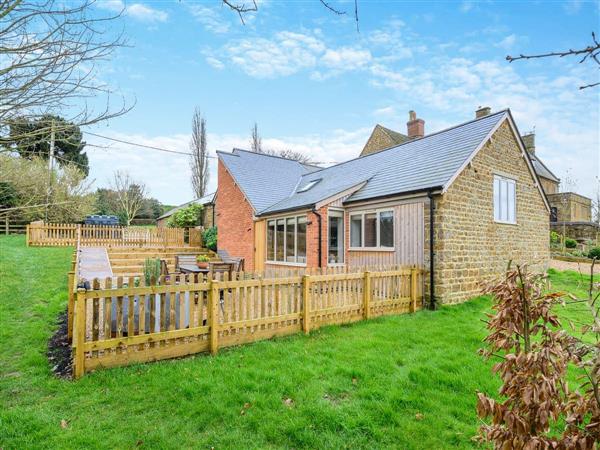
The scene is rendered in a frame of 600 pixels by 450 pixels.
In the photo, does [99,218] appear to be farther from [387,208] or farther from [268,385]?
[268,385]

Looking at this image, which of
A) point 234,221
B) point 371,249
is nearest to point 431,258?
point 371,249

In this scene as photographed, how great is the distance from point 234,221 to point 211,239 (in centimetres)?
416

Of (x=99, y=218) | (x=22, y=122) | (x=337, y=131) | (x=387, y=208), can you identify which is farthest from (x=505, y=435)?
(x=99, y=218)

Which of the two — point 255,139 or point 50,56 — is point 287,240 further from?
point 255,139

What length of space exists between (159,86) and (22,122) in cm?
385

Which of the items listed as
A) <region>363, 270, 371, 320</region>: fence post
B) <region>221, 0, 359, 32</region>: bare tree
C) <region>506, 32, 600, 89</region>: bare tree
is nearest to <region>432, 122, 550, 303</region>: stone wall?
<region>363, 270, 371, 320</region>: fence post

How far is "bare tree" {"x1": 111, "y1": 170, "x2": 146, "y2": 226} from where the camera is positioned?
35344 mm

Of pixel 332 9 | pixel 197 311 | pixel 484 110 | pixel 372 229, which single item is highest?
pixel 484 110

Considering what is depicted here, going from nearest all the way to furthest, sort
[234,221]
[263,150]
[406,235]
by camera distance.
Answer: [406,235]
[234,221]
[263,150]

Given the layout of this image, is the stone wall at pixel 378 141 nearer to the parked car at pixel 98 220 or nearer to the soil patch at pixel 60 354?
the parked car at pixel 98 220

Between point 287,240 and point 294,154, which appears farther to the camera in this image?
point 294,154

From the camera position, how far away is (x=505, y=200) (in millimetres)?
11945

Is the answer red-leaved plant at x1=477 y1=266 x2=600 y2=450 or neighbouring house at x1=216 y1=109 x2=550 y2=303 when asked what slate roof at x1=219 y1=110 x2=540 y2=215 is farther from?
red-leaved plant at x1=477 y1=266 x2=600 y2=450

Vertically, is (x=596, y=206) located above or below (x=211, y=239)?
above
